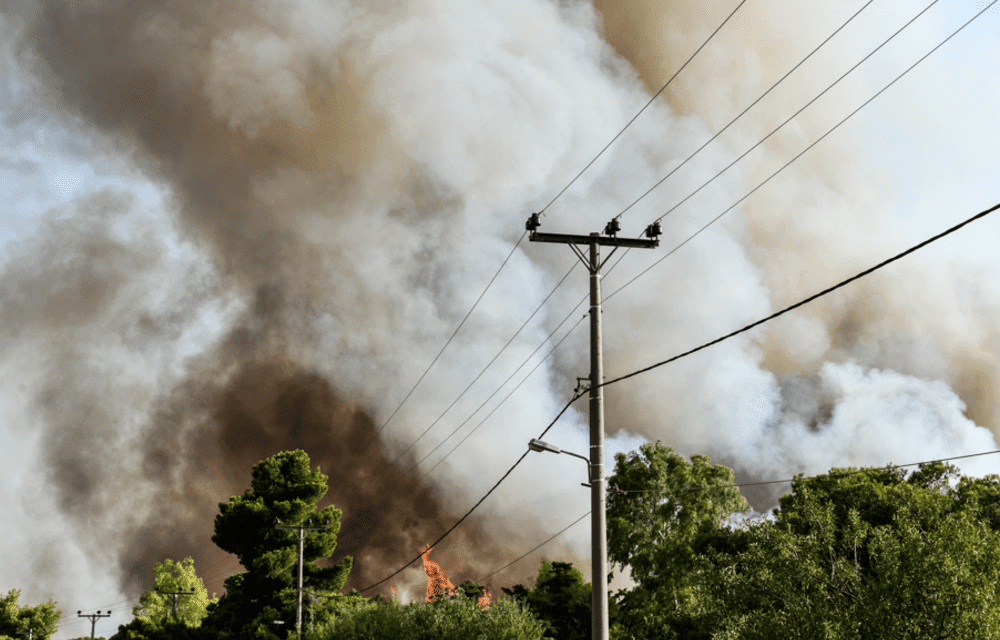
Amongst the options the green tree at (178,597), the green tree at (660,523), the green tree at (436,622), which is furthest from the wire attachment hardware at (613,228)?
the green tree at (178,597)

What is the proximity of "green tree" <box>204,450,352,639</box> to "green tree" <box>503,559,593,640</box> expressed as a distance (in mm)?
13922

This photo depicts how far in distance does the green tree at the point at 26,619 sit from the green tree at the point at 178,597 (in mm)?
23903

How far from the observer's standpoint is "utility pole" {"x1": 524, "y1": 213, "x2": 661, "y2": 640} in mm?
15578

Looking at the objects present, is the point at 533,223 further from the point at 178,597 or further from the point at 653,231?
the point at 178,597

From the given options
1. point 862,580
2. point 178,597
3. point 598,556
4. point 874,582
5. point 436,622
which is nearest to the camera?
point 598,556

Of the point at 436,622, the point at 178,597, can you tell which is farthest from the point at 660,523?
the point at 178,597

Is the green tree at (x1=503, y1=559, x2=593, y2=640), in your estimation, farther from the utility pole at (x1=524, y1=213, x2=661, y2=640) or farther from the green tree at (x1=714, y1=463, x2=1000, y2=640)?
the utility pole at (x1=524, y1=213, x2=661, y2=640)

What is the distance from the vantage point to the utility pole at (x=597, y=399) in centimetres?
1558

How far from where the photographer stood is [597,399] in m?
17.0

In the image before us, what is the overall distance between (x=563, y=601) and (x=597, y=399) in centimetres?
4017

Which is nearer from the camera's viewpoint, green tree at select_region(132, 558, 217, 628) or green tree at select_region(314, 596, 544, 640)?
green tree at select_region(314, 596, 544, 640)

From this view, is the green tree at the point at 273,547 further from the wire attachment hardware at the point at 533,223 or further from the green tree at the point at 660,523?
the wire attachment hardware at the point at 533,223

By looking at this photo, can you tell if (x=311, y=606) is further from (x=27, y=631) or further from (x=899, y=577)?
(x=27, y=631)

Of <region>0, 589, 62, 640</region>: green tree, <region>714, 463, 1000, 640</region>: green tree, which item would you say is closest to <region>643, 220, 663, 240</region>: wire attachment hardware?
<region>714, 463, 1000, 640</region>: green tree
